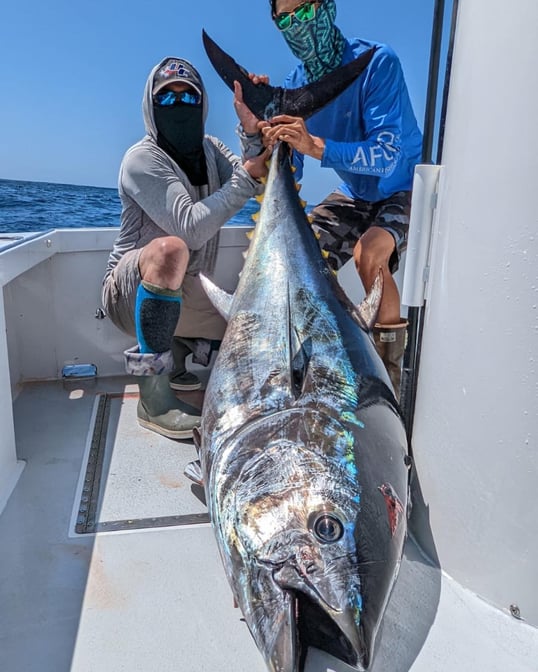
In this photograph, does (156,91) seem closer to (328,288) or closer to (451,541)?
(328,288)

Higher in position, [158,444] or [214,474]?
[214,474]

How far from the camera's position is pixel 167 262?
6.75 ft

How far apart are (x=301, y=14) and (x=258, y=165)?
676 mm

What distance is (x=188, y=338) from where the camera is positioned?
8.78 ft

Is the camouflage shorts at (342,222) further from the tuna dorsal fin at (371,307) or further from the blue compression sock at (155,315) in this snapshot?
the tuna dorsal fin at (371,307)

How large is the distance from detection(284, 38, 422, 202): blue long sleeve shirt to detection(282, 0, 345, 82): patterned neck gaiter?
6 centimetres

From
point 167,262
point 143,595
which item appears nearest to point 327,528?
point 143,595

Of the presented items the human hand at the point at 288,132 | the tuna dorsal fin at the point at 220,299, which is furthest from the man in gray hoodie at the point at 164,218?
the tuna dorsal fin at the point at 220,299

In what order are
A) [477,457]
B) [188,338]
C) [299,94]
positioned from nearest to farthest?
[477,457], [299,94], [188,338]

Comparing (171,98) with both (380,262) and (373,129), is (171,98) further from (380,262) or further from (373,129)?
(380,262)

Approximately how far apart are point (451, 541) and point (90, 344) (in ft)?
6.91

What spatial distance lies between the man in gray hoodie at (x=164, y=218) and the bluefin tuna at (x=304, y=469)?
2.04 feet

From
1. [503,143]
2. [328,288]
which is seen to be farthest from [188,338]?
[503,143]

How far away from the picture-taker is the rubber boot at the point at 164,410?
214 cm
